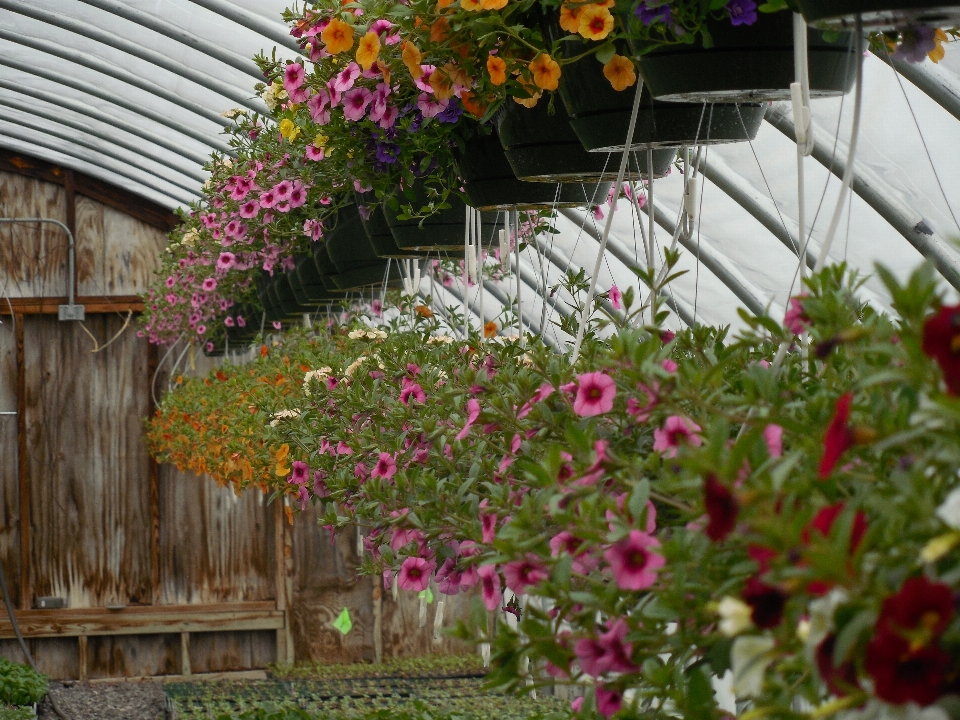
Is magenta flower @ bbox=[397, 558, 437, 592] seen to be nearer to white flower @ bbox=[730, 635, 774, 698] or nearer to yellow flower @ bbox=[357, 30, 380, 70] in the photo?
yellow flower @ bbox=[357, 30, 380, 70]

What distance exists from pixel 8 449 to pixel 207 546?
1560 millimetres

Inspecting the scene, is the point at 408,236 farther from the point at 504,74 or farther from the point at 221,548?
the point at 221,548

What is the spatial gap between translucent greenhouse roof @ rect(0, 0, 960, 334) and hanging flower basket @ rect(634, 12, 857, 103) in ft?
0.26

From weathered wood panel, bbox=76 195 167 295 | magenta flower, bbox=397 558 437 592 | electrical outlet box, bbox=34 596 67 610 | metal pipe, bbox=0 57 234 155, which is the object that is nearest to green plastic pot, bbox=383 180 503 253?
magenta flower, bbox=397 558 437 592

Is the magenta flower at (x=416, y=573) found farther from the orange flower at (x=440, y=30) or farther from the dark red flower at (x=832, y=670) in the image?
the dark red flower at (x=832, y=670)

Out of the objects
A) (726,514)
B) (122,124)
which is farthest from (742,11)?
(122,124)

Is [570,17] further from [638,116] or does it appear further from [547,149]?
[547,149]

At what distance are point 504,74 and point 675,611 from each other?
0.75 meters

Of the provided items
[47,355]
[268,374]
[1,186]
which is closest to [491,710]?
[268,374]

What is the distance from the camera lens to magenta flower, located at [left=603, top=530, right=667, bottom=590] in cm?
64

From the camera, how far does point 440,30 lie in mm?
1287

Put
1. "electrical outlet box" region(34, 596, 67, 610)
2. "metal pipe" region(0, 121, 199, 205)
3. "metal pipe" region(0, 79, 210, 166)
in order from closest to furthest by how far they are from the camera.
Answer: "metal pipe" region(0, 79, 210, 166), "metal pipe" region(0, 121, 199, 205), "electrical outlet box" region(34, 596, 67, 610)

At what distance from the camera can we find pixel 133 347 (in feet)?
27.3

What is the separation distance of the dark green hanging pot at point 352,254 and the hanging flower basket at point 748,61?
172cm
